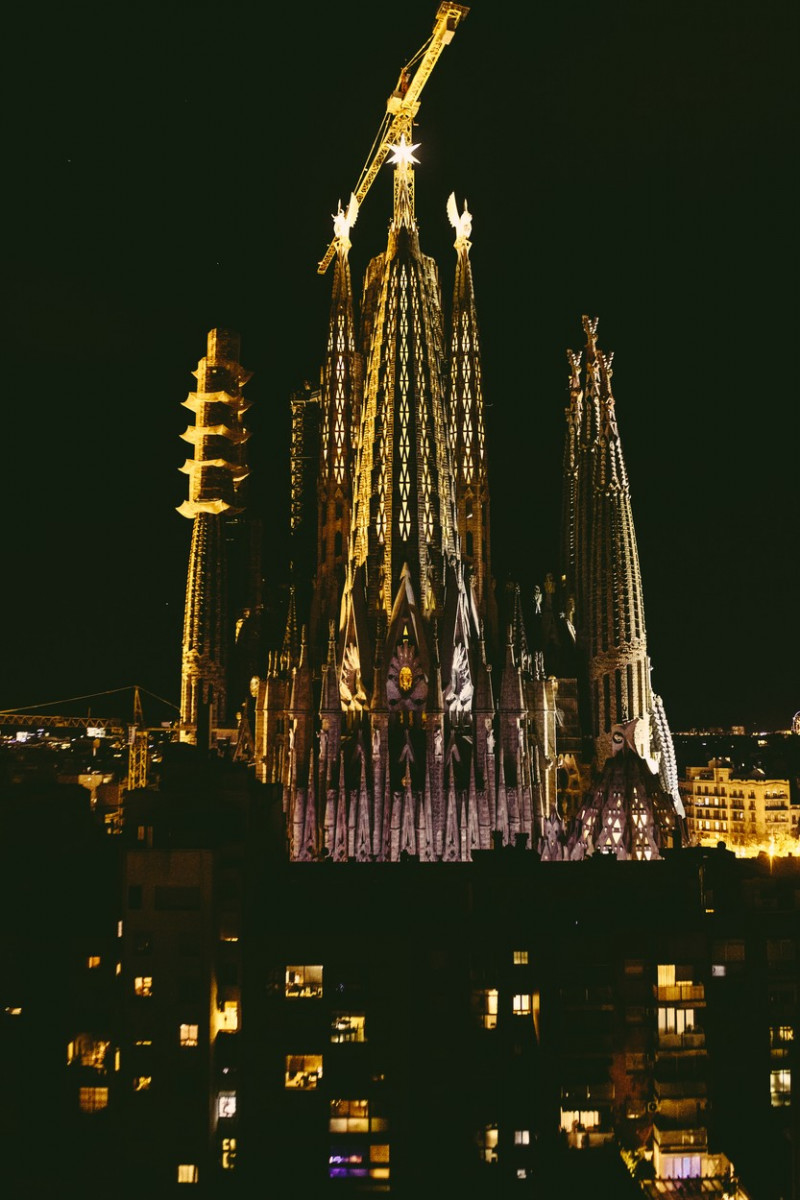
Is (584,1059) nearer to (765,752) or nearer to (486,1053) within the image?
(486,1053)

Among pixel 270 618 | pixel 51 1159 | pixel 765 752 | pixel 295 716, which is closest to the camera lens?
pixel 51 1159

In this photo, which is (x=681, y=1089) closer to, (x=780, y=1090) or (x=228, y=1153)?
(x=780, y=1090)

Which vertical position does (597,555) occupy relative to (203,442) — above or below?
below

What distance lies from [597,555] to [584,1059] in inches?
1292

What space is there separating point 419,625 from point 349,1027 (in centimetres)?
2376

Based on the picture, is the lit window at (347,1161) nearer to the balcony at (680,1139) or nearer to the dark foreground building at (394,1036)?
the dark foreground building at (394,1036)

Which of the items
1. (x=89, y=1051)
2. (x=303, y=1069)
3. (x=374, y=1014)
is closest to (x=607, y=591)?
(x=374, y=1014)

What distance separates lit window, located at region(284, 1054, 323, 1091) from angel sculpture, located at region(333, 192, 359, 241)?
1638 inches

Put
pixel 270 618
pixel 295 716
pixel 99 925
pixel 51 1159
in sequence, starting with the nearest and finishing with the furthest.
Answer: pixel 51 1159 < pixel 99 925 < pixel 295 716 < pixel 270 618

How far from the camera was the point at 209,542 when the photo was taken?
56.5 m

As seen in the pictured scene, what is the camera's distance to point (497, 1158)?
2500 centimetres

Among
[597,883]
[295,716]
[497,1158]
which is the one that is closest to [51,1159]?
[497,1158]

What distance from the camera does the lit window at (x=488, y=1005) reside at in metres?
25.9

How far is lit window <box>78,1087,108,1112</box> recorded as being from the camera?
2588 centimetres
